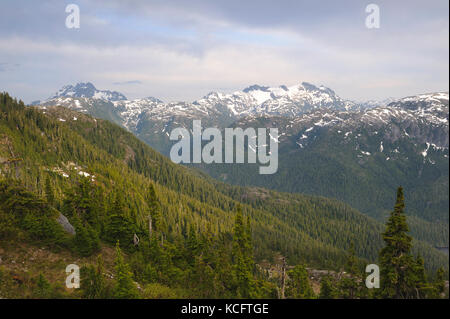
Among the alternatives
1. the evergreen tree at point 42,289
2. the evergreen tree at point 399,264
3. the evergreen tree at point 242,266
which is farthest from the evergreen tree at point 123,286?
the evergreen tree at point 399,264

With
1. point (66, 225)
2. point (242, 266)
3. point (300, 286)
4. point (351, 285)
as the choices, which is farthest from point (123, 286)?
point (351, 285)

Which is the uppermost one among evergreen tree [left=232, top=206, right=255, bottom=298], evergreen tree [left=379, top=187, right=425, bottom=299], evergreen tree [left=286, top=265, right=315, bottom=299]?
evergreen tree [left=379, top=187, right=425, bottom=299]

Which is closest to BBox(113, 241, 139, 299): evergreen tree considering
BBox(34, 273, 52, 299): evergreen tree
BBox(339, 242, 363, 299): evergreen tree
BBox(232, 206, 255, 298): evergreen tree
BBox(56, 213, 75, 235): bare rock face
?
BBox(34, 273, 52, 299): evergreen tree

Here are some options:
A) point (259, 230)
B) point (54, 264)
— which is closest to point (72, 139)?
point (259, 230)

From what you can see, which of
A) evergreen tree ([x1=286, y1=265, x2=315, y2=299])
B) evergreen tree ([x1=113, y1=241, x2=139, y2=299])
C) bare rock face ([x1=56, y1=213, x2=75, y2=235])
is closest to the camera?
evergreen tree ([x1=113, y1=241, x2=139, y2=299])

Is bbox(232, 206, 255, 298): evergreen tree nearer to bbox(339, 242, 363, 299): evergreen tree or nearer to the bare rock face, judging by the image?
bbox(339, 242, 363, 299): evergreen tree

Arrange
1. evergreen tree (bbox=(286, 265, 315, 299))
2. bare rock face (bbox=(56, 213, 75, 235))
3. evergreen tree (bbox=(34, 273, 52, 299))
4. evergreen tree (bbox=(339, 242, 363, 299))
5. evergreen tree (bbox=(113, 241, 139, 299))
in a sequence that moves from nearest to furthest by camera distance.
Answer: evergreen tree (bbox=(113, 241, 139, 299)) < evergreen tree (bbox=(34, 273, 52, 299)) < evergreen tree (bbox=(339, 242, 363, 299)) < evergreen tree (bbox=(286, 265, 315, 299)) < bare rock face (bbox=(56, 213, 75, 235))

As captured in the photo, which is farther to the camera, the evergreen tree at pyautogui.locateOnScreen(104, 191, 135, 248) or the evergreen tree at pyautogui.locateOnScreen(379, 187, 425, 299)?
the evergreen tree at pyautogui.locateOnScreen(104, 191, 135, 248)

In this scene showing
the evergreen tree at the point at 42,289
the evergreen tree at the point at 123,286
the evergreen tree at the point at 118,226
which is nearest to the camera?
the evergreen tree at the point at 123,286

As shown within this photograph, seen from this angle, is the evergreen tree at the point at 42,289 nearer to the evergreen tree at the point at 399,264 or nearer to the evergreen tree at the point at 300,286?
the evergreen tree at the point at 300,286

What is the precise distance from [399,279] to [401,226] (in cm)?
695

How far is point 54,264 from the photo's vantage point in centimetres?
3988

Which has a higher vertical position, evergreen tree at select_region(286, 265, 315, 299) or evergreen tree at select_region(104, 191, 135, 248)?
evergreen tree at select_region(104, 191, 135, 248)
